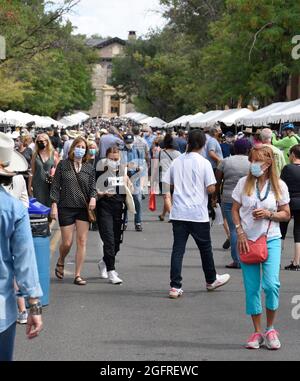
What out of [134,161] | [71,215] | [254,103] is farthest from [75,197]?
[254,103]

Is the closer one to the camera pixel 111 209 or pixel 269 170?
pixel 269 170

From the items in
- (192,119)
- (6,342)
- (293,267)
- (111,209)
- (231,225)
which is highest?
(192,119)

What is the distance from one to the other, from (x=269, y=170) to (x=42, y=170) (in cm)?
534

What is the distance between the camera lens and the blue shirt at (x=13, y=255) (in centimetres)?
482

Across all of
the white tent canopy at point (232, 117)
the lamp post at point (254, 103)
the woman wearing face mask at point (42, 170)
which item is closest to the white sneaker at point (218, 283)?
the woman wearing face mask at point (42, 170)

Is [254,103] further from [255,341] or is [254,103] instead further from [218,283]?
[255,341]

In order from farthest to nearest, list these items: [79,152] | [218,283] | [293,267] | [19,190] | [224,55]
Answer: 1. [224,55]
2. [293,267]
3. [79,152]
4. [218,283]
5. [19,190]

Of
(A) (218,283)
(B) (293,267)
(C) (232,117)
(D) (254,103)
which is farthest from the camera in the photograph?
(D) (254,103)

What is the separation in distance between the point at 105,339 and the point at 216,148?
11.2 m

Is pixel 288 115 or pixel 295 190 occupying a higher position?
pixel 288 115

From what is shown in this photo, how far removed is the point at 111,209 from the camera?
36.9ft

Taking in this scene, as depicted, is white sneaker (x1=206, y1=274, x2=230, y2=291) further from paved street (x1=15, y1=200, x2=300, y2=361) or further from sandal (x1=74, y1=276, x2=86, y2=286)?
sandal (x1=74, y1=276, x2=86, y2=286)

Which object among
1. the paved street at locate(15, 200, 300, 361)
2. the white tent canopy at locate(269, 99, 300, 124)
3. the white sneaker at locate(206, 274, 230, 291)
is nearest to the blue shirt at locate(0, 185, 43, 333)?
the paved street at locate(15, 200, 300, 361)

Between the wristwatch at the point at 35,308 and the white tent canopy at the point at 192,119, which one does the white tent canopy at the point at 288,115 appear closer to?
the white tent canopy at the point at 192,119
